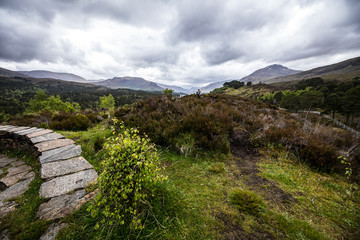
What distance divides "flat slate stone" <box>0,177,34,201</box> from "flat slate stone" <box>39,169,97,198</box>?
617 mm

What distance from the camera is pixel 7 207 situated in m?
2.10

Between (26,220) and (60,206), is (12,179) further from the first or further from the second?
(60,206)

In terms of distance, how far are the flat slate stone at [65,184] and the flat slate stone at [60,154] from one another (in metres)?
0.82

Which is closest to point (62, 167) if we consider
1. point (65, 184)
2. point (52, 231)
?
point (65, 184)

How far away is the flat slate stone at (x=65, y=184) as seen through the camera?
221cm

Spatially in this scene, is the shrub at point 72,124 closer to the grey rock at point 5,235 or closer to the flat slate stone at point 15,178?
the flat slate stone at point 15,178

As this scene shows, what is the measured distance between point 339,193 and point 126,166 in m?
4.43

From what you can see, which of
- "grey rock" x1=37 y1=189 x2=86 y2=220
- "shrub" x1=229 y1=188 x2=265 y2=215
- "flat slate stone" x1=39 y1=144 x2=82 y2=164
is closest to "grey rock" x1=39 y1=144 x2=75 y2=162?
"flat slate stone" x1=39 y1=144 x2=82 y2=164

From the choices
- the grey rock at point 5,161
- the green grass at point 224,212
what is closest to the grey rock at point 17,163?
the grey rock at point 5,161

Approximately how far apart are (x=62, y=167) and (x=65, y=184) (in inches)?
24.5

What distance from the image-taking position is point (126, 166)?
165 centimetres

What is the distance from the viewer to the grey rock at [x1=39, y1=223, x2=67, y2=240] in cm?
159

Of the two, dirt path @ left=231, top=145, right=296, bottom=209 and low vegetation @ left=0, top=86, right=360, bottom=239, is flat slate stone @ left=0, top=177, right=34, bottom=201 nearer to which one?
low vegetation @ left=0, top=86, right=360, bottom=239

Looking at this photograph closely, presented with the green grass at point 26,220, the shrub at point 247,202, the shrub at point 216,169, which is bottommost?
the shrub at point 247,202
